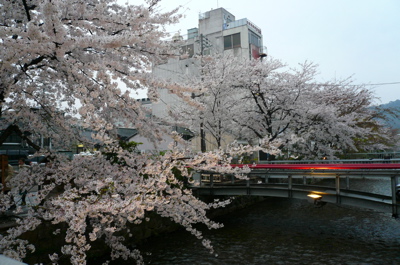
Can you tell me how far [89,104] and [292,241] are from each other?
1078cm

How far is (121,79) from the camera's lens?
225 inches

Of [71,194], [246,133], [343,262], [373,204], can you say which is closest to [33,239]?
[71,194]

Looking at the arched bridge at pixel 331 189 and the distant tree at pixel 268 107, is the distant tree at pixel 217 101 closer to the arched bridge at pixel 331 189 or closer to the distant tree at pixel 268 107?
the distant tree at pixel 268 107

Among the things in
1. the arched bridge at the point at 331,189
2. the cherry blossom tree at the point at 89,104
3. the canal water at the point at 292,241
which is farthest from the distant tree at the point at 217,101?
the cherry blossom tree at the point at 89,104

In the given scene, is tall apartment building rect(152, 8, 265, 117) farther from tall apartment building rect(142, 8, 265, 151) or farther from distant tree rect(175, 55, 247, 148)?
distant tree rect(175, 55, 247, 148)

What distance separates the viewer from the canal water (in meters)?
10.3

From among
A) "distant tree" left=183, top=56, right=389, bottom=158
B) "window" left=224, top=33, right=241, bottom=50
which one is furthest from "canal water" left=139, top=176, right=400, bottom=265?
"window" left=224, top=33, right=241, bottom=50

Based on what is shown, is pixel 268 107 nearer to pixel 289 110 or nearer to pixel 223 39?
pixel 289 110

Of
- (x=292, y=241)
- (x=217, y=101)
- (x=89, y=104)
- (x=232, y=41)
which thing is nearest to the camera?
(x=89, y=104)

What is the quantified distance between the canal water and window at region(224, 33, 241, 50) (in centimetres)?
2566

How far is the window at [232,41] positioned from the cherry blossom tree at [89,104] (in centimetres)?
3229

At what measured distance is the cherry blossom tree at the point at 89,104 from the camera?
3616 mm

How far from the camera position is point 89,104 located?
3.95m

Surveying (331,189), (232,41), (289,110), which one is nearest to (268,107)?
(289,110)
